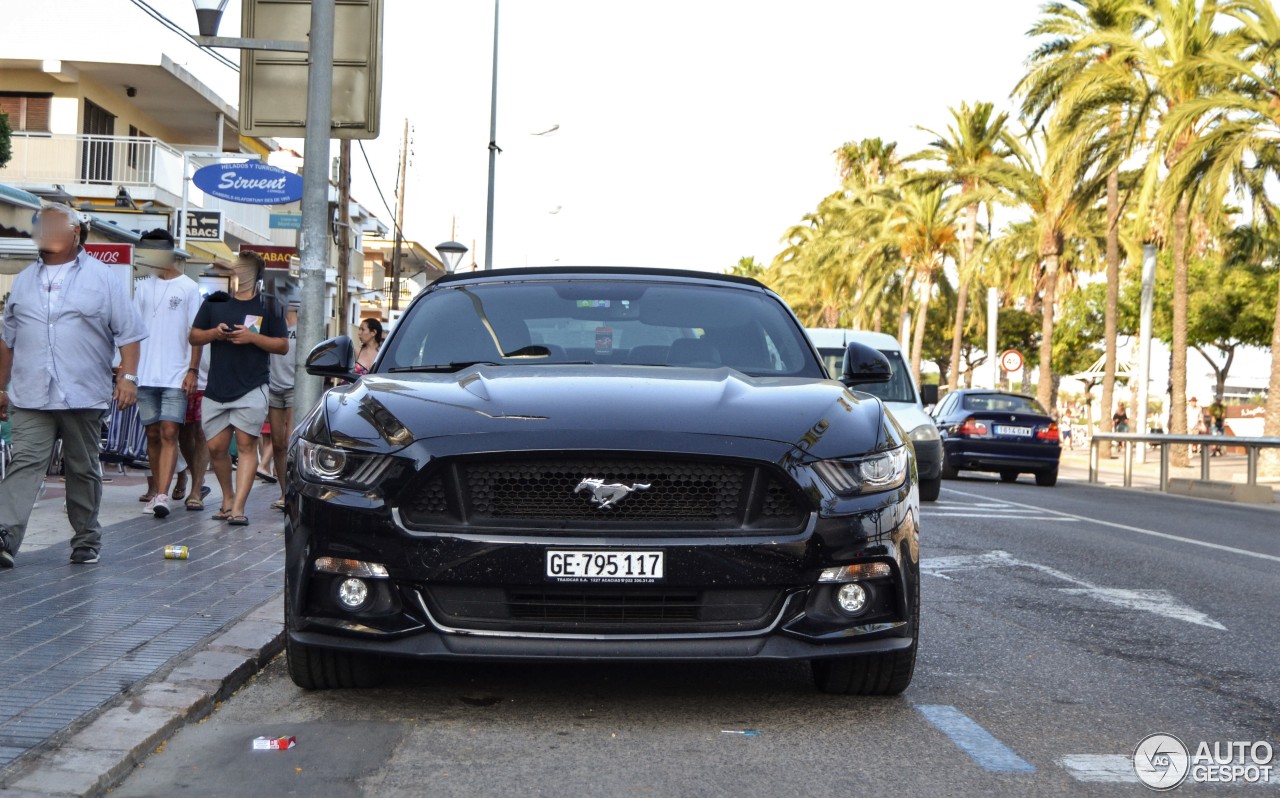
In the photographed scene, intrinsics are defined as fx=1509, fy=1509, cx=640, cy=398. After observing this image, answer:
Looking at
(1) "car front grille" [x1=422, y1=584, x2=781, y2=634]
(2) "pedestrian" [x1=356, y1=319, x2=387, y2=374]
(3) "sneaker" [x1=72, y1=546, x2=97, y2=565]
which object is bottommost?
(3) "sneaker" [x1=72, y1=546, x2=97, y2=565]

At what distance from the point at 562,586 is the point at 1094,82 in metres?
29.4

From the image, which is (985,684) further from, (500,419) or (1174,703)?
(500,419)

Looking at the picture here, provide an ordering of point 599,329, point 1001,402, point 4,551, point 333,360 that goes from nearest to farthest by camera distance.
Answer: point 599,329
point 333,360
point 4,551
point 1001,402

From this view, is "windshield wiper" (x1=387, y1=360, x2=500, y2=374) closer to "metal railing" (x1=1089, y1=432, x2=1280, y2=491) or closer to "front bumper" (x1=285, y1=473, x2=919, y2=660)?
"front bumper" (x1=285, y1=473, x2=919, y2=660)

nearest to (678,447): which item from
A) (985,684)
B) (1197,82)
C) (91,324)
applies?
(985,684)

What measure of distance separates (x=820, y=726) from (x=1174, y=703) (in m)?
1.43

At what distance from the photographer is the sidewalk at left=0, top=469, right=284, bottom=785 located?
4598 mm

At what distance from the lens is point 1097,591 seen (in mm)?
8578

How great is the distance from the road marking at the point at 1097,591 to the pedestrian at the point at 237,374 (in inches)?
178

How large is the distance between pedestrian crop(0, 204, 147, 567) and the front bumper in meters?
3.49

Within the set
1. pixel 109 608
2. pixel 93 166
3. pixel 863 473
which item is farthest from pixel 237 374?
pixel 93 166

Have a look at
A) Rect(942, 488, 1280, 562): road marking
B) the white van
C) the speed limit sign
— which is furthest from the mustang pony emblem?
the speed limit sign

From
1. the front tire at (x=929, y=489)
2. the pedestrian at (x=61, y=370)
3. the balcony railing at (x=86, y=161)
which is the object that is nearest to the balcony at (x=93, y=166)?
the balcony railing at (x=86, y=161)

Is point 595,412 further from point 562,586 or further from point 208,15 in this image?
point 208,15
